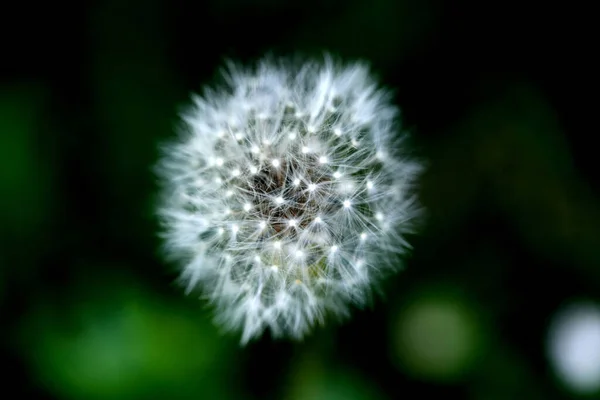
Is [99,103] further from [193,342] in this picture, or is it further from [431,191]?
[431,191]

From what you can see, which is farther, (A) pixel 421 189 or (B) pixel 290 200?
(A) pixel 421 189

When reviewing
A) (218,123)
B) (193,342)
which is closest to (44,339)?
(193,342)

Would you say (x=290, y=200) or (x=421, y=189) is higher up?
(x=421, y=189)

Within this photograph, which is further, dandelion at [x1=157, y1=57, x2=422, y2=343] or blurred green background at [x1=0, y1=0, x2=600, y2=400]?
blurred green background at [x1=0, y1=0, x2=600, y2=400]

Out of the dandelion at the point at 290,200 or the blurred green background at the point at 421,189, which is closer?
the dandelion at the point at 290,200
